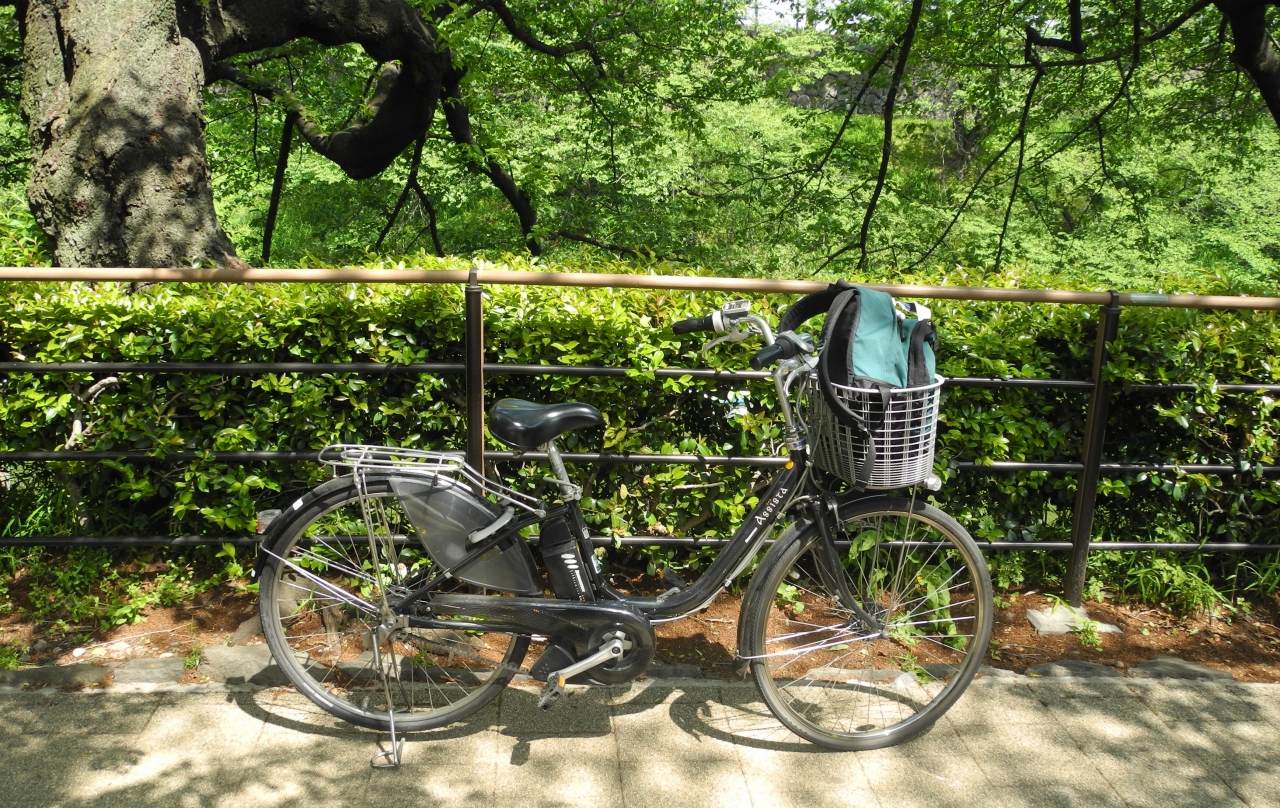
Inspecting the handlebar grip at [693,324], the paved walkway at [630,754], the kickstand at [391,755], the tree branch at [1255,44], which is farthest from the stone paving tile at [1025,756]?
the tree branch at [1255,44]

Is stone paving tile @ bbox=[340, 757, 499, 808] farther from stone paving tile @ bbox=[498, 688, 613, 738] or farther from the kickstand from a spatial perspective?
stone paving tile @ bbox=[498, 688, 613, 738]

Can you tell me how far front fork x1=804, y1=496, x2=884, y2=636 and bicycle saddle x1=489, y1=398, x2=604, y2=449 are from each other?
779 millimetres

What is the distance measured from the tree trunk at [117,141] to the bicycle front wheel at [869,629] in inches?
122

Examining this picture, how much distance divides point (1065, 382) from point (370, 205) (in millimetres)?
10507

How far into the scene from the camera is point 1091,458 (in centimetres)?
400

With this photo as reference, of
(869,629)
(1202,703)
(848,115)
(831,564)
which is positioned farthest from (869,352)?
(848,115)

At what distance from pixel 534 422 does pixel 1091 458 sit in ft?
7.94

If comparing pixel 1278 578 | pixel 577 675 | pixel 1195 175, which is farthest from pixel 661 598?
pixel 1195 175

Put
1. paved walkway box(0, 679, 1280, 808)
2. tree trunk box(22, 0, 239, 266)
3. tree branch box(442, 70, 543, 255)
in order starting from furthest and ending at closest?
tree branch box(442, 70, 543, 255), tree trunk box(22, 0, 239, 266), paved walkway box(0, 679, 1280, 808)

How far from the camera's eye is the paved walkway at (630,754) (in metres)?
2.97

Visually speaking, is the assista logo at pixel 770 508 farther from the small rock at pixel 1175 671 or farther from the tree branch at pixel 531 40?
the tree branch at pixel 531 40

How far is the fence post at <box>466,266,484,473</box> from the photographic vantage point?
350 centimetres

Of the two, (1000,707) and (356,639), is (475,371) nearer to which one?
(356,639)

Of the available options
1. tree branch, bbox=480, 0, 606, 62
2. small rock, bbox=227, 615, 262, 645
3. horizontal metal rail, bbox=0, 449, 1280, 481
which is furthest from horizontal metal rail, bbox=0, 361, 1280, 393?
tree branch, bbox=480, 0, 606, 62
